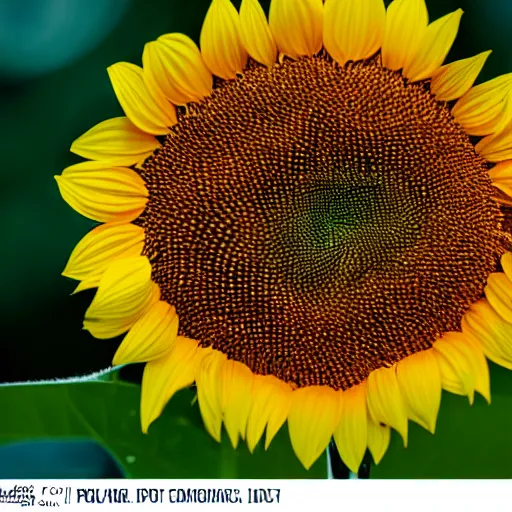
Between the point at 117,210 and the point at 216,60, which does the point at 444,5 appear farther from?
the point at 117,210

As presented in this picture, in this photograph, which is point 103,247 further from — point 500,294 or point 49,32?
point 500,294

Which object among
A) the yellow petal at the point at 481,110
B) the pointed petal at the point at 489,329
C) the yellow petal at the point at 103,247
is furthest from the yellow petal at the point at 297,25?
the pointed petal at the point at 489,329

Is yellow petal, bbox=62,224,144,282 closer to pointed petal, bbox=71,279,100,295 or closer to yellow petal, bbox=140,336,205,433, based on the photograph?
pointed petal, bbox=71,279,100,295

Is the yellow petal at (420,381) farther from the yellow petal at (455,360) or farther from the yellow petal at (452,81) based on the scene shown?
the yellow petal at (452,81)

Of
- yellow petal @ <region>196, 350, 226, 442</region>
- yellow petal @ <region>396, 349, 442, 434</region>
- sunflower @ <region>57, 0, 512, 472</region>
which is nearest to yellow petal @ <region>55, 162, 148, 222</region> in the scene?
sunflower @ <region>57, 0, 512, 472</region>

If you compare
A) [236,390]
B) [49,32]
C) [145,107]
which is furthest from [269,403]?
[49,32]
